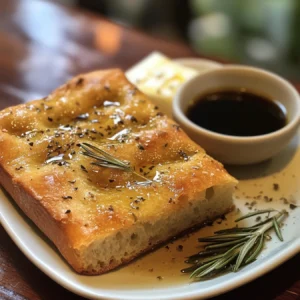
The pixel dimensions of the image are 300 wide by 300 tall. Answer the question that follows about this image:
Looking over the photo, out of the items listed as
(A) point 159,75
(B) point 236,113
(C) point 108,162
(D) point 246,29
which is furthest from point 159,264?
(D) point 246,29

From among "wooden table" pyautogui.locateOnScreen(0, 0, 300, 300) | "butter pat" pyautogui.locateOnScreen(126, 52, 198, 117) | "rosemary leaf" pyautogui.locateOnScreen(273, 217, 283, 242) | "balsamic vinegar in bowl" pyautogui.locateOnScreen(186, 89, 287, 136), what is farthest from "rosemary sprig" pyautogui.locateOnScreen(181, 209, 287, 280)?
"wooden table" pyautogui.locateOnScreen(0, 0, 300, 300)

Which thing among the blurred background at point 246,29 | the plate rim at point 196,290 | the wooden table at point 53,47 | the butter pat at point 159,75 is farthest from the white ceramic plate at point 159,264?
the blurred background at point 246,29

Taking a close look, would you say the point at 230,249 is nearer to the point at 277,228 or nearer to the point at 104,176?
the point at 277,228

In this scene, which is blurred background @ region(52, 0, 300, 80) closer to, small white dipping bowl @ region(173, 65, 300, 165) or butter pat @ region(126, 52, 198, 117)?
butter pat @ region(126, 52, 198, 117)

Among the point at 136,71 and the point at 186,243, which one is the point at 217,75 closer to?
the point at 136,71

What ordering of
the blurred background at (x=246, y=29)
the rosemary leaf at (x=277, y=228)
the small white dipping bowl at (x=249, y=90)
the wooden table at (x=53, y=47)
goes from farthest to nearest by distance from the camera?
the blurred background at (x=246, y=29)
the wooden table at (x=53, y=47)
the small white dipping bowl at (x=249, y=90)
the rosemary leaf at (x=277, y=228)

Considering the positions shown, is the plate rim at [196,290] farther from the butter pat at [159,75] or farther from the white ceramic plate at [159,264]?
the butter pat at [159,75]
